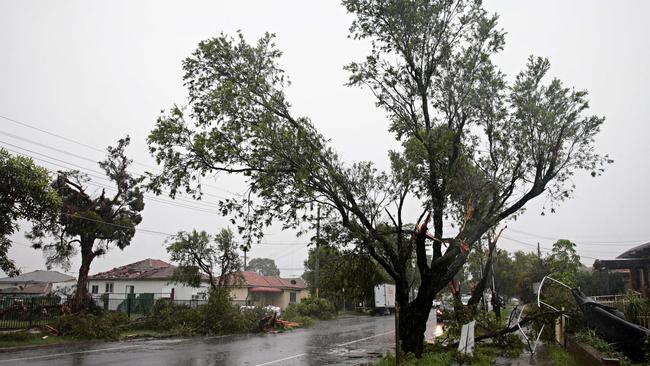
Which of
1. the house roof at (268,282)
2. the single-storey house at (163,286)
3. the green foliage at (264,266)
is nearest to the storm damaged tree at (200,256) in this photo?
the single-storey house at (163,286)

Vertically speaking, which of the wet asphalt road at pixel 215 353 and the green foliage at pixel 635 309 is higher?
the green foliage at pixel 635 309

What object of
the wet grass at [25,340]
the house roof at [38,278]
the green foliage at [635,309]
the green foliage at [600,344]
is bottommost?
the wet grass at [25,340]

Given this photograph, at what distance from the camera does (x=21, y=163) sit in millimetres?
16719

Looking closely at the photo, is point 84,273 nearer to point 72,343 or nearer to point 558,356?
point 72,343

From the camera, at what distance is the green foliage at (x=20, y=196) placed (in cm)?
1645

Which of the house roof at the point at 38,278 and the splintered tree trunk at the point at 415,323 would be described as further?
the house roof at the point at 38,278

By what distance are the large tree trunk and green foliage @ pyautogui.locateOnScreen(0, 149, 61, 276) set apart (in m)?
10.0

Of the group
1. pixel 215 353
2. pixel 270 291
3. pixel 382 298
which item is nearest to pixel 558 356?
pixel 215 353

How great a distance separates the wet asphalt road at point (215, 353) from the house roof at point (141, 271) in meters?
20.5

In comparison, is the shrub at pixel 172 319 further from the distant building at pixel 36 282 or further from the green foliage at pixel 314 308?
the distant building at pixel 36 282

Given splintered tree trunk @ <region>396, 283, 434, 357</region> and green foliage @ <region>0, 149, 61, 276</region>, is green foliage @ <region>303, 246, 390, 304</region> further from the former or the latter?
green foliage @ <region>0, 149, 61, 276</region>

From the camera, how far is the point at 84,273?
28141 mm

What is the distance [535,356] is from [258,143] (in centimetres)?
1041

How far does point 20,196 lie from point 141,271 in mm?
28167
